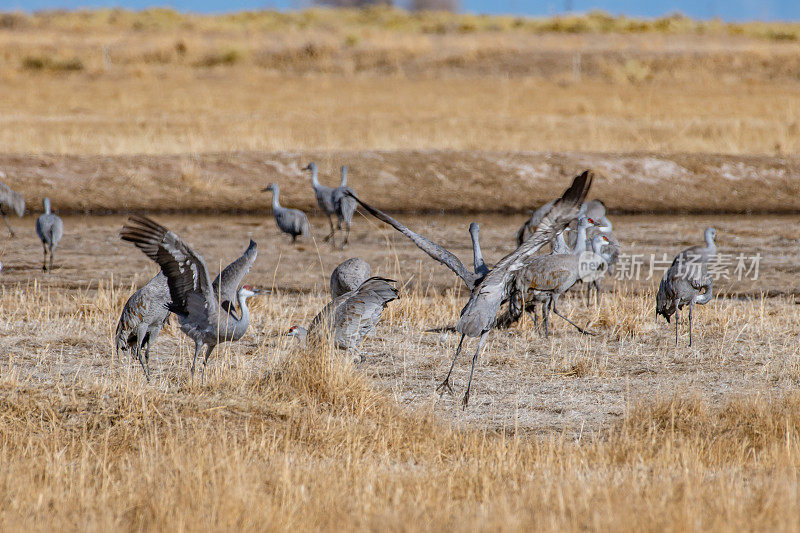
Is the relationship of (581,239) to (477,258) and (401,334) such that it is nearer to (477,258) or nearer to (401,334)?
(401,334)

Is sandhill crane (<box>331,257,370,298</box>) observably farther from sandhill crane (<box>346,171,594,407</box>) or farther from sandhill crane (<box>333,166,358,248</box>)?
sandhill crane (<box>333,166,358,248</box>)

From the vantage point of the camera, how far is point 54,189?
17.2 m

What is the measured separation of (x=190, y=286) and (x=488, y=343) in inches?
137

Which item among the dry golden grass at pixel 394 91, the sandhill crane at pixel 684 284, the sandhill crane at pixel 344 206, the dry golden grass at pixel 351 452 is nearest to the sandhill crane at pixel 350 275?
the dry golden grass at pixel 351 452

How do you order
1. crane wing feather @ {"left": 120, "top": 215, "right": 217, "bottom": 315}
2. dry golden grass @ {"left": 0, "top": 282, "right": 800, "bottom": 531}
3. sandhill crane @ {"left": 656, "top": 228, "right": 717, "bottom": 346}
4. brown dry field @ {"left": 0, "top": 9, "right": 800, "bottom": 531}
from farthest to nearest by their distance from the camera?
sandhill crane @ {"left": 656, "top": 228, "right": 717, "bottom": 346} → crane wing feather @ {"left": 120, "top": 215, "right": 217, "bottom": 315} → brown dry field @ {"left": 0, "top": 9, "right": 800, "bottom": 531} → dry golden grass @ {"left": 0, "top": 282, "right": 800, "bottom": 531}

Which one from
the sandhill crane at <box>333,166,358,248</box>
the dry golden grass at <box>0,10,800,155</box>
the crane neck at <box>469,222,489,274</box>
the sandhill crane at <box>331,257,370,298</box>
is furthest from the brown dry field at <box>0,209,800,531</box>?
the dry golden grass at <box>0,10,800,155</box>

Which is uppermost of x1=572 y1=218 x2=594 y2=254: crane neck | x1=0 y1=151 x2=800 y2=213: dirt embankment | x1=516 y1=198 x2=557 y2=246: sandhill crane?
x1=0 y1=151 x2=800 y2=213: dirt embankment

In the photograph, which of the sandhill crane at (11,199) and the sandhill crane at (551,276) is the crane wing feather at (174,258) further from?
the sandhill crane at (11,199)

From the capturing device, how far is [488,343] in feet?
31.3

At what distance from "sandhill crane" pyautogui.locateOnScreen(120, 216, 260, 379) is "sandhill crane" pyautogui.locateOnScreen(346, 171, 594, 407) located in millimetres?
1260

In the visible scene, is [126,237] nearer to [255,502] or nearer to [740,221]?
[255,502]

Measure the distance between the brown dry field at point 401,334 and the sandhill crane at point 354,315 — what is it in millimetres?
283

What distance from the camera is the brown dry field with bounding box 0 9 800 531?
531 centimetres

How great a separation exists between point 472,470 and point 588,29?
4685 cm
